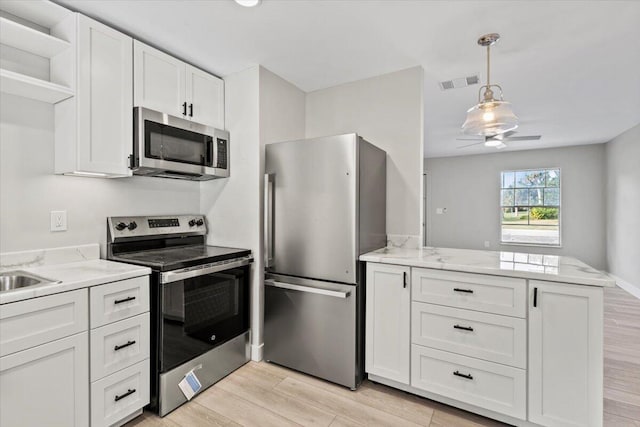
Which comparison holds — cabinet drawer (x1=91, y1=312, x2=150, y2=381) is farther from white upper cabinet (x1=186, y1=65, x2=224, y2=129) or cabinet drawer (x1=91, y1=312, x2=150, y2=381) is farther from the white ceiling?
the white ceiling

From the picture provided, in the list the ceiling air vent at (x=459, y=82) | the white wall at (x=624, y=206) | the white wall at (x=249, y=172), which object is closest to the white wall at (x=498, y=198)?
the white wall at (x=624, y=206)

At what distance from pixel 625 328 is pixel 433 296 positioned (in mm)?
3005

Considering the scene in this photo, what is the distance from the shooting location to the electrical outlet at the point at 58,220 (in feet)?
6.55

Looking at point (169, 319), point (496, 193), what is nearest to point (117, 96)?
point (169, 319)

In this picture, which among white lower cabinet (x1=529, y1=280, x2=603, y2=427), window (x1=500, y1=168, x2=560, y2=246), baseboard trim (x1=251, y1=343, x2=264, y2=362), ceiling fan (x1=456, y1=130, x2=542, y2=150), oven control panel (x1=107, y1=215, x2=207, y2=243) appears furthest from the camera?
window (x1=500, y1=168, x2=560, y2=246)

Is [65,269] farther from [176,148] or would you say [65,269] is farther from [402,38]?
[402,38]

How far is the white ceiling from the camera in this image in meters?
1.91

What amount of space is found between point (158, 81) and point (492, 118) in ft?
7.78

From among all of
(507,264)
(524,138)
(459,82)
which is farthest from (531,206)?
(507,264)

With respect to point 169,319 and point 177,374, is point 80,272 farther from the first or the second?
point 177,374

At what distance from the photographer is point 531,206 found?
6.61m

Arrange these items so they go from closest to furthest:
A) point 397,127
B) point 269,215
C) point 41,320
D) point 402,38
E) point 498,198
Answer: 1. point 41,320
2. point 402,38
3. point 269,215
4. point 397,127
5. point 498,198

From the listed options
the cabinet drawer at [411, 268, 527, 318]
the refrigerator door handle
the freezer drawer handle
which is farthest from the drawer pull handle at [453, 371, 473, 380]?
the refrigerator door handle

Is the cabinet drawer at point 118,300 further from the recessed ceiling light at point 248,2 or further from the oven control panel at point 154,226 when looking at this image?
the recessed ceiling light at point 248,2
